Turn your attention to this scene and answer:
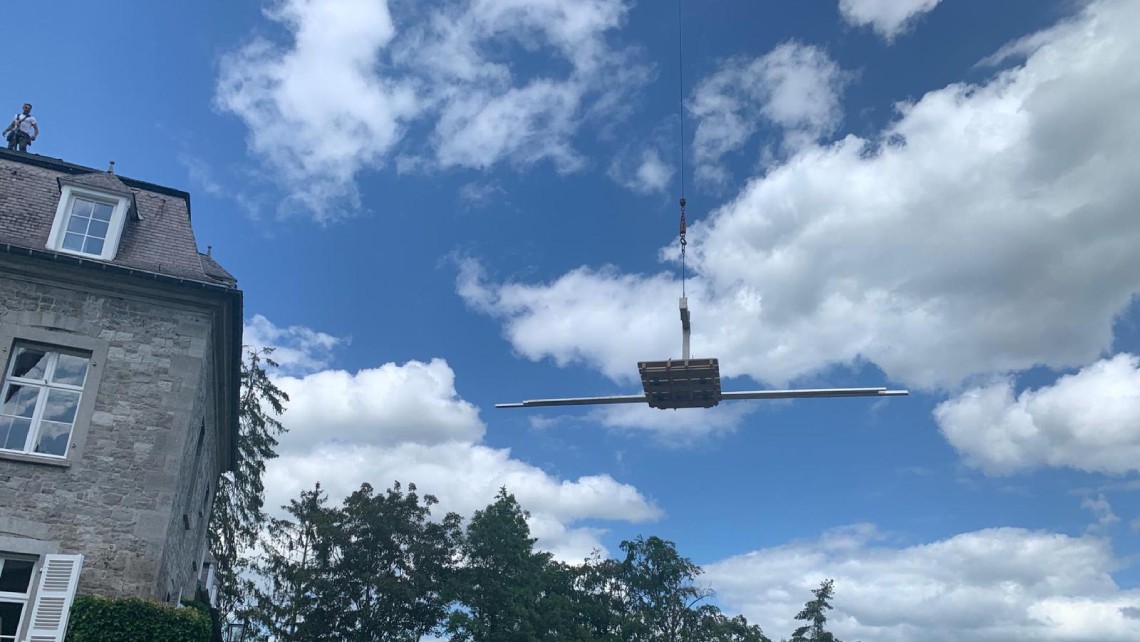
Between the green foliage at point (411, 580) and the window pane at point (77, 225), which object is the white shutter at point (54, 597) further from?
the green foliage at point (411, 580)

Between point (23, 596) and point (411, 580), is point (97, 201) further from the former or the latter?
point (411, 580)

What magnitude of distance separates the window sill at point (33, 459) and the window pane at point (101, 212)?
15.1ft

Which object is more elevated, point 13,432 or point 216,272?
point 216,272

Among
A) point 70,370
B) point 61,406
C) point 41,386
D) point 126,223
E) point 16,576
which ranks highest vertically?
point 126,223

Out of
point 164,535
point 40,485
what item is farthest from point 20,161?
point 164,535

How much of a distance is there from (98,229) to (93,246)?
0.38 metres

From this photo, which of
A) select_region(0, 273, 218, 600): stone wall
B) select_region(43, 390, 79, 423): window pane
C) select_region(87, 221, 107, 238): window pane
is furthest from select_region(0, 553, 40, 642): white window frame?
select_region(87, 221, 107, 238): window pane

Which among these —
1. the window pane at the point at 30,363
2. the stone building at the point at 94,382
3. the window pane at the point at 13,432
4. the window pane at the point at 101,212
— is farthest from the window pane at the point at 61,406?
the window pane at the point at 101,212

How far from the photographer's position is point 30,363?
47.6 ft

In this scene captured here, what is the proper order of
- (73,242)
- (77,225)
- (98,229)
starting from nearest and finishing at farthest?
(73,242) < (77,225) < (98,229)

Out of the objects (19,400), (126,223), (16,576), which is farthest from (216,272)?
(16,576)

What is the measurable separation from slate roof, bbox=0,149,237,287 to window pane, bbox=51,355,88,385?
1879mm

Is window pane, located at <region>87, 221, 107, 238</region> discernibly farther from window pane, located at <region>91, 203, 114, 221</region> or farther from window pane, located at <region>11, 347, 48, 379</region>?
window pane, located at <region>11, 347, 48, 379</region>

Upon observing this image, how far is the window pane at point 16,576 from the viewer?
13.1 metres
